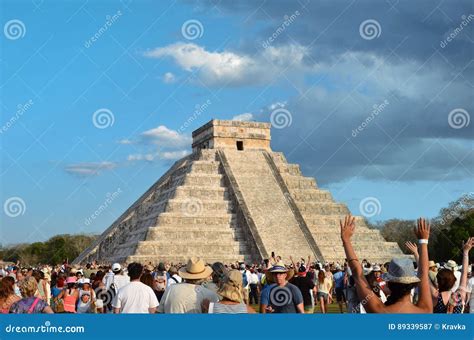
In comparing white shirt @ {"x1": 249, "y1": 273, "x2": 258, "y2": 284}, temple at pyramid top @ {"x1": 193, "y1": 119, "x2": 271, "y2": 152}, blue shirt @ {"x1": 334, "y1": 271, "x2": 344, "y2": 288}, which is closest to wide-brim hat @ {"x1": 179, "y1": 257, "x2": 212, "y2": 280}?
blue shirt @ {"x1": 334, "y1": 271, "x2": 344, "y2": 288}

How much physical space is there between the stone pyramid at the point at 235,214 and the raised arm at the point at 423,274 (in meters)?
29.1

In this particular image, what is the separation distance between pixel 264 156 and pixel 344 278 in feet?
89.2

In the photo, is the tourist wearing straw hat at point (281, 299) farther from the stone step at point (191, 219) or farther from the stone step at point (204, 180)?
the stone step at point (204, 180)

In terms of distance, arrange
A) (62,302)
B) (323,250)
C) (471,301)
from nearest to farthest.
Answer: (471,301) < (62,302) < (323,250)

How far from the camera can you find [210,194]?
39625 mm

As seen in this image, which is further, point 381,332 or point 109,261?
point 109,261

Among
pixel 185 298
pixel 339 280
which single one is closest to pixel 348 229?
pixel 185 298

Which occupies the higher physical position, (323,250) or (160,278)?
(323,250)

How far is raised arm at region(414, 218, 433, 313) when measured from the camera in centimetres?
561

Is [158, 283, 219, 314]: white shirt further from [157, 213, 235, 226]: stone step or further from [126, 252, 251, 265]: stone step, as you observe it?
[157, 213, 235, 226]: stone step

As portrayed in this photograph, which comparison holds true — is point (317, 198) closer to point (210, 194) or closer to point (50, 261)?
point (210, 194)

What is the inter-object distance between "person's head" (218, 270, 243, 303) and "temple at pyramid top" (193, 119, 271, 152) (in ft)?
120

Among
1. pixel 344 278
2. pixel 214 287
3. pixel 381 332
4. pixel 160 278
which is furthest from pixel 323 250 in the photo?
pixel 381 332

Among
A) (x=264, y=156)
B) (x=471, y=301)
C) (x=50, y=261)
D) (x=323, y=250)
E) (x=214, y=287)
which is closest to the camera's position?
(x=214, y=287)
